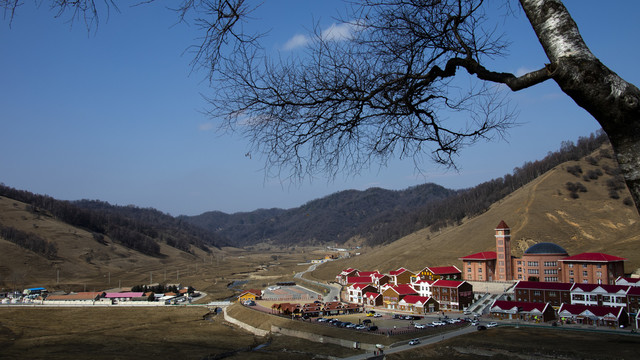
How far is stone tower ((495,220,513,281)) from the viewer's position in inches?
2119

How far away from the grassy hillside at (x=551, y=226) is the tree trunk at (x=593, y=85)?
211 feet

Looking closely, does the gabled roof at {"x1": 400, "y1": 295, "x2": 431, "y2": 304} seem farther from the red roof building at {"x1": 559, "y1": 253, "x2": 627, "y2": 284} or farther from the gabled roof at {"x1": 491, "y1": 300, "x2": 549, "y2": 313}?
the red roof building at {"x1": 559, "y1": 253, "x2": 627, "y2": 284}

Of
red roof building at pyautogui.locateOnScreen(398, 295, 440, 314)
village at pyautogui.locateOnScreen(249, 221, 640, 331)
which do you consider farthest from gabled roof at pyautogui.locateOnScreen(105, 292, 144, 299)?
red roof building at pyautogui.locateOnScreen(398, 295, 440, 314)

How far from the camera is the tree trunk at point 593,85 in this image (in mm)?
2510

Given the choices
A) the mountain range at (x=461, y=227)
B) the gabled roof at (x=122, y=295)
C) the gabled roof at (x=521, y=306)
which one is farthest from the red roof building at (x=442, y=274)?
the gabled roof at (x=122, y=295)

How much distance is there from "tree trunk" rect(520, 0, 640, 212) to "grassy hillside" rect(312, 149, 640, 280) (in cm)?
6439

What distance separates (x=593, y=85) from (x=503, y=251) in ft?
184

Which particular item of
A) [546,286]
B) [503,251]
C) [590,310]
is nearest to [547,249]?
[503,251]

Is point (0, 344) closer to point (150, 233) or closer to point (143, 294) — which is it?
point (143, 294)

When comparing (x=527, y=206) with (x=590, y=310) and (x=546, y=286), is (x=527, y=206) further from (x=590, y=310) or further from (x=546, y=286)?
(x=590, y=310)

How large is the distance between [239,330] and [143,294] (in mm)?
28966

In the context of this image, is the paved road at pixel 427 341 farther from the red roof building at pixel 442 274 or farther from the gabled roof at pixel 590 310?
the red roof building at pixel 442 274

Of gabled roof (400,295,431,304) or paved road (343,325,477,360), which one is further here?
gabled roof (400,295,431,304)

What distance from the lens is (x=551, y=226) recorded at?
2854 inches
